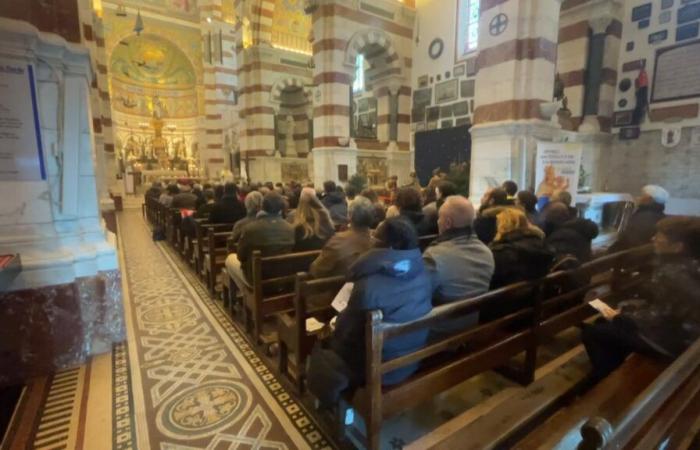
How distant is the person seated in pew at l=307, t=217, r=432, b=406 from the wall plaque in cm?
886

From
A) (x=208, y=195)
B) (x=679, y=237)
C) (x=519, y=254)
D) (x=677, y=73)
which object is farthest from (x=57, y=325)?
(x=677, y=73)

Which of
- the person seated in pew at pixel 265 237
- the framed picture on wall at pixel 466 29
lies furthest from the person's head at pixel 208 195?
the framed picture on wall at pixel 466 29

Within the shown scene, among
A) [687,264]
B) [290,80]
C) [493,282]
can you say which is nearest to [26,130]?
[493,282]

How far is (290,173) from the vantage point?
13.2 metres

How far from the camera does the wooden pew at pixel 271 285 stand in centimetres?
280

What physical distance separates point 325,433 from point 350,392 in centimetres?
48

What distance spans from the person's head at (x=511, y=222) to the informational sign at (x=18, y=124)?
3.47m

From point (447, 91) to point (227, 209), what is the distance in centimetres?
901

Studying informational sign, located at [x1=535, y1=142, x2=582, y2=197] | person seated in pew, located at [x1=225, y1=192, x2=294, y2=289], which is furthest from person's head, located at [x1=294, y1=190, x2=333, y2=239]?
informational sign, located at [x1=535, y1=142, x2=582, y2=197]

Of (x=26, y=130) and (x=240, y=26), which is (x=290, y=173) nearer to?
(x=240, y=26)

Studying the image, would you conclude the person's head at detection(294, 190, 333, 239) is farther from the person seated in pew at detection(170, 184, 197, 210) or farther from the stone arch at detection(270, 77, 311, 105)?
the stone arch at detection(270, 77, 311, 105)

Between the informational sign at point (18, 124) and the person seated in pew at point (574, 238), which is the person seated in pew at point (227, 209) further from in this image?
the person seated in pew at point (574, 238)

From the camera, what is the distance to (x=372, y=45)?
1098 cm

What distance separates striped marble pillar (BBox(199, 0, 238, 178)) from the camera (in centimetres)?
1762
